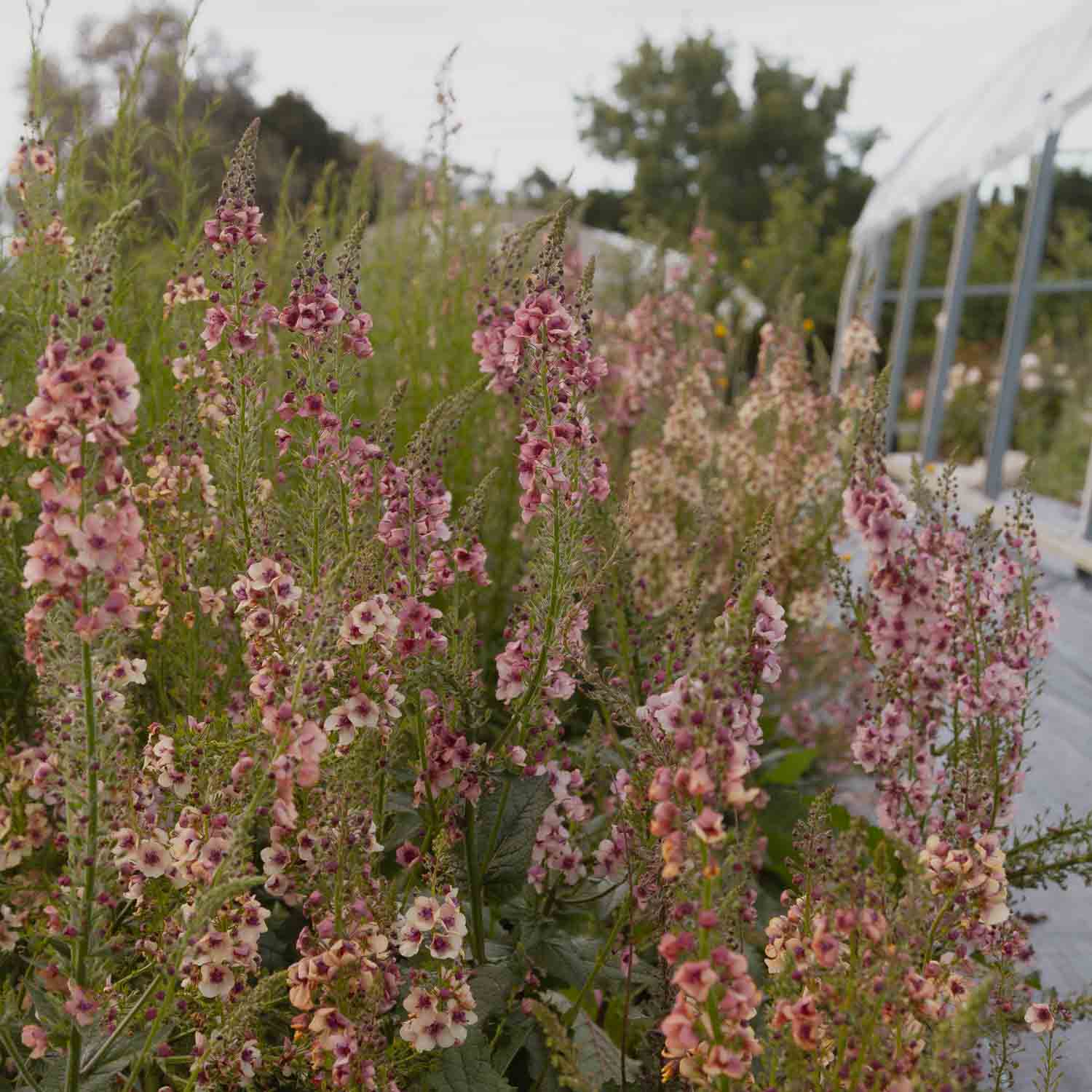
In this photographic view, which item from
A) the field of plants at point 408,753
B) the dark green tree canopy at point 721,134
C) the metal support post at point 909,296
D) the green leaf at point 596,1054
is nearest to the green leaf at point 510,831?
the field of plants at point 408,753

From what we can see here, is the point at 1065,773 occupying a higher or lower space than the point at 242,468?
lower

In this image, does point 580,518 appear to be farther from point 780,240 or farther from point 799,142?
point 799,142

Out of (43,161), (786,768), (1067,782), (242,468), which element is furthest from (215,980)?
(1067,782)

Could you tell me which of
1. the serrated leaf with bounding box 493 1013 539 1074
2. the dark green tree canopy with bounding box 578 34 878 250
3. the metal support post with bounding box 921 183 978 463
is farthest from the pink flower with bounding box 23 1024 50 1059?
the dark green tree canopy with bounding box 578 34 878 250

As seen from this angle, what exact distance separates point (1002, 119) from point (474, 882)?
677cm

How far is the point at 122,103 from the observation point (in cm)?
279

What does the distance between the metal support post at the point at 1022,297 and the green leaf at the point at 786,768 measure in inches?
161

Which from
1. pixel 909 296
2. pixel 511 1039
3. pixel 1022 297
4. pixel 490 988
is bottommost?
pixel 511 1039

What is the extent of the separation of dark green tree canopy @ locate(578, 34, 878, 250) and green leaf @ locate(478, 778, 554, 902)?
28795 millimetres

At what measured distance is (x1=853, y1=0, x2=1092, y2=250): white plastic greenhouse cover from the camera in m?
5.54

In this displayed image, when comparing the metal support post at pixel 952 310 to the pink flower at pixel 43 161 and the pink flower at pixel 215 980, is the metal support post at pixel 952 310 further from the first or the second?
the pink flower at pixel 215 980

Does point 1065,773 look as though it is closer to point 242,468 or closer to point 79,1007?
point 242,468

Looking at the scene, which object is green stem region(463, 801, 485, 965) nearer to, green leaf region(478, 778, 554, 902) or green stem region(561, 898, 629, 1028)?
green leaf region(478, 778, 554, 902)

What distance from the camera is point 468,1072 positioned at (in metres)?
1.56
